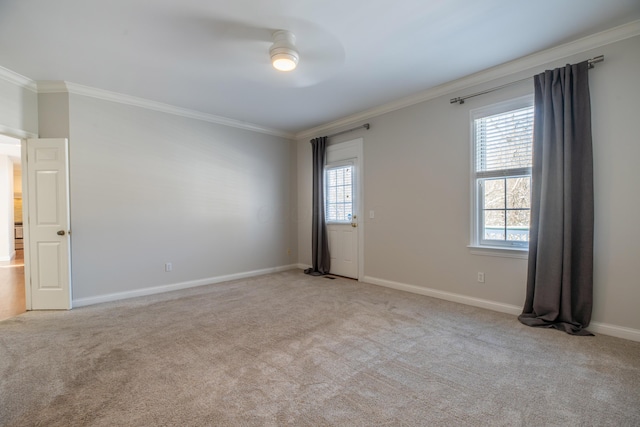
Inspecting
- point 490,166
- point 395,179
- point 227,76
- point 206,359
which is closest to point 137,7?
point 227,76

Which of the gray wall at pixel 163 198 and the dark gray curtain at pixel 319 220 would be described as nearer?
the gray wall at pixel 163 198

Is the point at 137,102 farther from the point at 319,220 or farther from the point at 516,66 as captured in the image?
the point at 516,66

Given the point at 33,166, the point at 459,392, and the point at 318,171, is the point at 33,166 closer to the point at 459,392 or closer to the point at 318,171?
the point at 318,171

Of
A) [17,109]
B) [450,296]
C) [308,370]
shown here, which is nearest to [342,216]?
[450,296]

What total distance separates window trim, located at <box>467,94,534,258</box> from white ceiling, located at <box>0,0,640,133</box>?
46 cm

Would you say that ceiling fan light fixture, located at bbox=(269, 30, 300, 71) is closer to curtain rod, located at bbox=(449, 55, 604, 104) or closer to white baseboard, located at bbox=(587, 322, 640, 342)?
curtain rod, located at bbox=(449, 55, 604, 104)

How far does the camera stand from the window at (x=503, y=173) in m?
3.17

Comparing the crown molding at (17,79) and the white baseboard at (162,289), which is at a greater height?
the crown molding at (17,79)

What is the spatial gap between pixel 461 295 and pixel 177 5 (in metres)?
4.15

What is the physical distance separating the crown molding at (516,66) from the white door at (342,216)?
0.97 meters

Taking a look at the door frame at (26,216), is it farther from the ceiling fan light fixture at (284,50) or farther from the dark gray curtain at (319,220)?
the dark gray curtain at (319,220)

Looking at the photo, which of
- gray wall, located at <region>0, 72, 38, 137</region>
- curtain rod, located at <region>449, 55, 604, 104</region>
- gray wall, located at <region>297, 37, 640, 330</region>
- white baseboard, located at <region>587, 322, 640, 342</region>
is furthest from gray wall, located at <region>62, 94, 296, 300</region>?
white baseboard, located at <region>587, 322, 640, 342</region>

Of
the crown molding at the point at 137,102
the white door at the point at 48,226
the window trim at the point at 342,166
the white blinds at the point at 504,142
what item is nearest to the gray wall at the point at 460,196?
the white blinds at the point at 504,142

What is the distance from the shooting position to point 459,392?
1.86 meters
